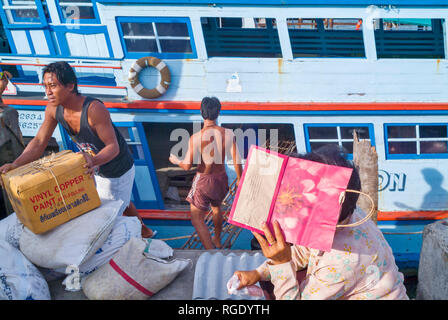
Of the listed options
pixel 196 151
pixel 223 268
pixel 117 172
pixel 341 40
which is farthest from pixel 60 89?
pixel 341 40

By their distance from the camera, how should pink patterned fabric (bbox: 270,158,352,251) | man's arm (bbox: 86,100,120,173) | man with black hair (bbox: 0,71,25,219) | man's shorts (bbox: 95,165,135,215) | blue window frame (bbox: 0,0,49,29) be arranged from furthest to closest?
1. blue window frame (bbox: 0,0,49,29)
2. man with black hair (bbox: 0,71,25,219)
3. man's shorts (bbox: 95,165,135,215)
4. man's arm (bbox: 86,100,120,173)
5. pink patterned fabric (bbox: 270,158,352,251)

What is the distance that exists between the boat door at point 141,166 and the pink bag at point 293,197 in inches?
137

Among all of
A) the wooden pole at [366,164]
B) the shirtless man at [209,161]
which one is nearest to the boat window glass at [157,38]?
the shirtless man at [209,161]

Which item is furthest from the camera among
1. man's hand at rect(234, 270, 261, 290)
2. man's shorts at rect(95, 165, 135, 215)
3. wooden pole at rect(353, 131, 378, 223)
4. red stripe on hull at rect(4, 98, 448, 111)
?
red stripe on hull at rect(4, 98, 448, 111)

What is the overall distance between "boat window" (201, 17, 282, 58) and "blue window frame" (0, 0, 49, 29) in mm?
2840

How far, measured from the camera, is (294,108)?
4.58 m

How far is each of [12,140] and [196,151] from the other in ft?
6.25

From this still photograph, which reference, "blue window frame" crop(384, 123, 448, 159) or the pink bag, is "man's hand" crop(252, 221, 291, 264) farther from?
"blue window frame" crop(384, 123, 448, 159)

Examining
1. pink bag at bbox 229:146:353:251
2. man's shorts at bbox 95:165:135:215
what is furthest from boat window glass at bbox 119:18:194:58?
pink bag at bbox 229:146:353:251

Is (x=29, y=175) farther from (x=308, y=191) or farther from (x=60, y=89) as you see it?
(x=308, y=191)

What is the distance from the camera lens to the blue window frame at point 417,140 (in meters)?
4.68

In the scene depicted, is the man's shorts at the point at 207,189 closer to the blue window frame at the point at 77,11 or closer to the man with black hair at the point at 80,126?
the man with black hair at the point at 80,126

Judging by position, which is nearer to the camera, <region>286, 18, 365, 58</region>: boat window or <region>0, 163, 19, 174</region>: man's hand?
<region>0, 163, 19, 174</region>: man's hand

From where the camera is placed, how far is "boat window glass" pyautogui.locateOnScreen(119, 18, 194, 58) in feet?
14.6
